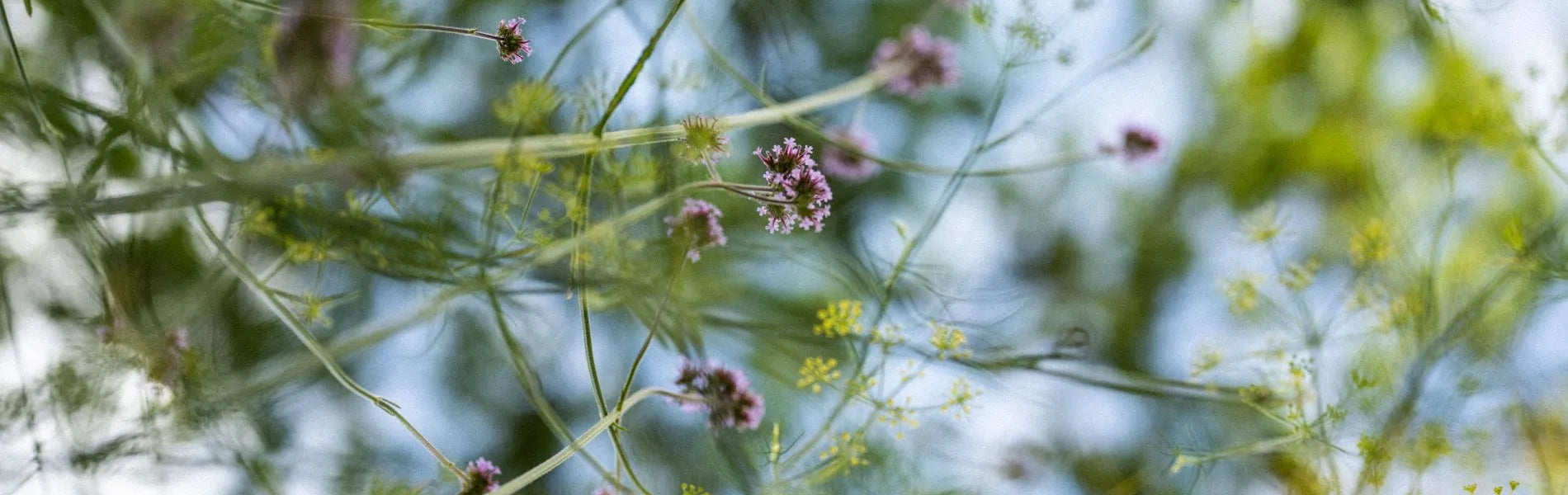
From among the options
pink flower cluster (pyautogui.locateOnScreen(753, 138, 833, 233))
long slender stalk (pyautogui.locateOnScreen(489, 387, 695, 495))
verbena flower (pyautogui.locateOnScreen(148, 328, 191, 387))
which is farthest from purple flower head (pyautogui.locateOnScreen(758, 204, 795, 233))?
verbena flower (pyautogui.locateOnScreen(148, 328, 191, 387))

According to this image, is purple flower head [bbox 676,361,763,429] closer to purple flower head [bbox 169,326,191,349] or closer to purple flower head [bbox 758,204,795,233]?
purple flower head [bbox 758,204,795,233]

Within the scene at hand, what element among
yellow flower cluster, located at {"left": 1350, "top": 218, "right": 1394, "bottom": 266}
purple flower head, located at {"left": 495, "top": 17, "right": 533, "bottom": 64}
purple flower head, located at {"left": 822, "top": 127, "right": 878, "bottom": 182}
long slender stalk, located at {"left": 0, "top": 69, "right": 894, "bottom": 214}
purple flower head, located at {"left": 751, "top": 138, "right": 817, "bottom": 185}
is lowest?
long slender stalk, located at {"left": 0, "top": 69, "right": 894, "bottom": 214}

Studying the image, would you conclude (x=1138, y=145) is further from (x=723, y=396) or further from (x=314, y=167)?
(x=314, y=167)

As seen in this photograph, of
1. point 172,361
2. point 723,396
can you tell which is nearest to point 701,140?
point 723,396

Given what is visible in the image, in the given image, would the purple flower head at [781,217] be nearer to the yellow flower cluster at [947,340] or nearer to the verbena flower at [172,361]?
the yellow flower cluster at [947,340]

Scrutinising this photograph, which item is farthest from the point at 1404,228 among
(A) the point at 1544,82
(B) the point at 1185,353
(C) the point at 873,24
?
(C) the point at 873,24

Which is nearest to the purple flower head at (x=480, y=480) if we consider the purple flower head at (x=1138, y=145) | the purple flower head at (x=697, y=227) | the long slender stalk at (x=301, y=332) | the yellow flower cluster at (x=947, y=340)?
the long slender stalk at (x=301, y=332)
